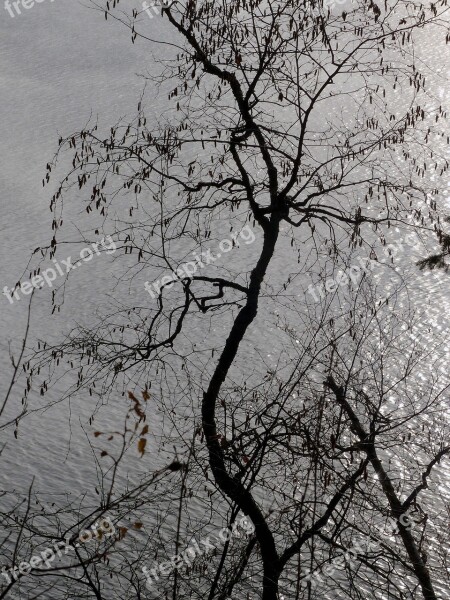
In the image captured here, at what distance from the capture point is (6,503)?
14.3m

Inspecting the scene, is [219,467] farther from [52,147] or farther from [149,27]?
[149,27]

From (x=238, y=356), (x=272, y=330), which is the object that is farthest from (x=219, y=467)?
(x=272, y=330)

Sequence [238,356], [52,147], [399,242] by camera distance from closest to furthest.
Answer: [238,356] → [399,242] → [52,147]

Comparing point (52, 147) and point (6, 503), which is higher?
point (52, 147)

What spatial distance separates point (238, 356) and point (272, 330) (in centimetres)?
247

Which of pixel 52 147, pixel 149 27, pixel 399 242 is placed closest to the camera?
pixel 399 242

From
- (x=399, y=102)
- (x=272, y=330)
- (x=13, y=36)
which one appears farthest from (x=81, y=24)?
(x=272, y=330)

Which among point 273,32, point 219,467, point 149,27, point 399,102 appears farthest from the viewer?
point 149,27

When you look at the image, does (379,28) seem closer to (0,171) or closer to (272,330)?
(272,330)

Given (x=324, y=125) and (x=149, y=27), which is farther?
(x=149, y=27)

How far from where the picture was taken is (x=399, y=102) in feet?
121

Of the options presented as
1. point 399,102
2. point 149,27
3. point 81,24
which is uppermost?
point 81,24

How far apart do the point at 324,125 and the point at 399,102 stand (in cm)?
460

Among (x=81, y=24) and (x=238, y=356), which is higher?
(x=81, y=24)
